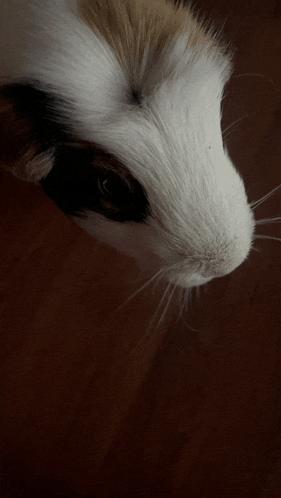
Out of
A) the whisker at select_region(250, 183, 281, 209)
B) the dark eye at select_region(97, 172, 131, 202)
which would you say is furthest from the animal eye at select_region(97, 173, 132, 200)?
the whisker at select_region(250, 183, 281, 209)

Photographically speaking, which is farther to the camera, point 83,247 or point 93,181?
point 83,247

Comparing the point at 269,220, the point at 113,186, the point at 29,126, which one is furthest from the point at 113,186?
the point at 269,220

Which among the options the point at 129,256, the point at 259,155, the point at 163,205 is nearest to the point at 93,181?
the point at 163,205

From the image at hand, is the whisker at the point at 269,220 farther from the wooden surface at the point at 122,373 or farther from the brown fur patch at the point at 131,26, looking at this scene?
the brown fur patch at the point at 131,26

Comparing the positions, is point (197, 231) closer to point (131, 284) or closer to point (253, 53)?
point (131, 284)

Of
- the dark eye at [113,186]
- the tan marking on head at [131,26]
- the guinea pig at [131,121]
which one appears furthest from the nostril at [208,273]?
the tan marking on head at [131,26]

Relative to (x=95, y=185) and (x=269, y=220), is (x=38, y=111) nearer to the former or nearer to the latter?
(x=95, y=185)
